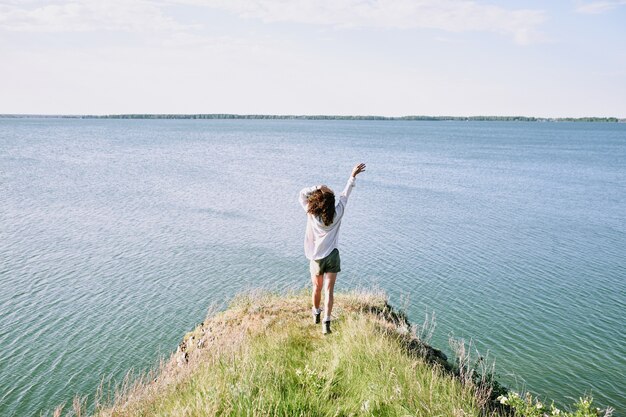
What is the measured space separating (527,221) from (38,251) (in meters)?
24.9

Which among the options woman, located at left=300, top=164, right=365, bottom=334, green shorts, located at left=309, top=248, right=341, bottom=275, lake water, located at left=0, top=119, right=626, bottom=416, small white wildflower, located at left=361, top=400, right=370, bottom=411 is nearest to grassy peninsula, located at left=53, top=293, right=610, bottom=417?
small white wildflower, located at left=361, top=400, right=370, bottom=411

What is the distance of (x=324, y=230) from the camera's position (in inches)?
311

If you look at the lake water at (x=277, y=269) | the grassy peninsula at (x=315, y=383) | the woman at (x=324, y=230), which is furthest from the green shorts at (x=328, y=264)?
the lake water at (x=277, y=269)

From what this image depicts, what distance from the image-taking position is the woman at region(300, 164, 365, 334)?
762 cm

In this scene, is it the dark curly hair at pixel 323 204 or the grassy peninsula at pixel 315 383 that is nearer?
the grassy peninsula at pixel 315 383

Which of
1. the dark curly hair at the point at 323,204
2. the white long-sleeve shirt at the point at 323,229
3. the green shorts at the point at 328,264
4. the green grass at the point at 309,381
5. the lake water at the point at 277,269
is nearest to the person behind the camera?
the green grass at the point at 309,381

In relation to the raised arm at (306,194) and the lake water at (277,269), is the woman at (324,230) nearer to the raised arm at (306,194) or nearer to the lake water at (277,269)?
the raised arm at (306,194)

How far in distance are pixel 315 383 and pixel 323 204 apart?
9.17 feet

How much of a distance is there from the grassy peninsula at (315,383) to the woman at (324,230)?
90 cm

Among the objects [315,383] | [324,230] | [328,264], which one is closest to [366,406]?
[315,383]

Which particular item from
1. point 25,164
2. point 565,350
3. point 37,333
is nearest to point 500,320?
point 565,350

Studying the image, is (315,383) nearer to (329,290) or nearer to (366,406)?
(366,406)

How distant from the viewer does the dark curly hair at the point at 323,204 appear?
7.55m

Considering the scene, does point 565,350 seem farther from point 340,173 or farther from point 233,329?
point 340,173
